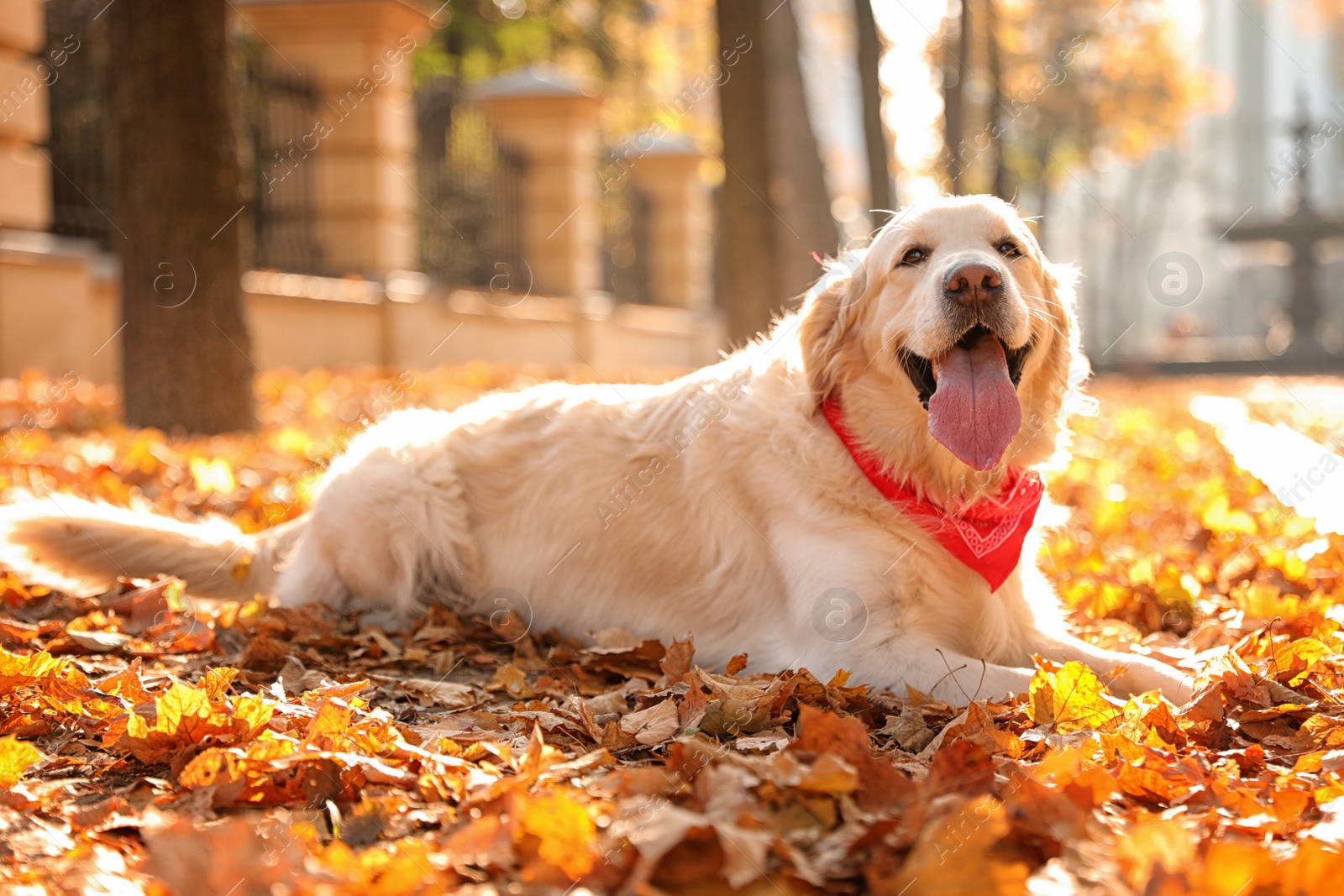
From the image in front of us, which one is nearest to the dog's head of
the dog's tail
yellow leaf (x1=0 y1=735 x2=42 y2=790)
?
the dog's tail

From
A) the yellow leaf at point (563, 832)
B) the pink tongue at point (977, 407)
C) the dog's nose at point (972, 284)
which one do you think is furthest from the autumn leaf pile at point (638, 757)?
the dog's nose at point (972, 284)

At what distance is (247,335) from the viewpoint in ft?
24.8

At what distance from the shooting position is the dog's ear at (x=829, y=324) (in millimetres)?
3646

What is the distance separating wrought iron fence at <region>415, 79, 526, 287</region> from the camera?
17.1 metres

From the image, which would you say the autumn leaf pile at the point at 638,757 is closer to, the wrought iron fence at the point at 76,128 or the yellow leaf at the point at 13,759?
the yellow leaf at the point at 13,759

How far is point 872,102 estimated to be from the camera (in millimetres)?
12188

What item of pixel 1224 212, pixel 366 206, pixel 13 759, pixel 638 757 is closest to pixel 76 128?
pixel 366 206

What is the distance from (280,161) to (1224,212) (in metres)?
92.5

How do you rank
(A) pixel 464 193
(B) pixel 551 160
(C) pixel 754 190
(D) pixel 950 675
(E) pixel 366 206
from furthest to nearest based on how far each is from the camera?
(B) pixel 551 160 → (A) pixel 464 193 → (E) pixel 366 206 → (C) pixel 754 190 → (D) pixel 950 675

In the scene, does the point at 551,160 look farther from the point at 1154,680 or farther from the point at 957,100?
the point at 1154,680

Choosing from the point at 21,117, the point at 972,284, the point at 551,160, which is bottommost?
the point at 972,284

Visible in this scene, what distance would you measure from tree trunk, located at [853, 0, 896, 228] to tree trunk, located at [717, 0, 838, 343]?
1.83 meters

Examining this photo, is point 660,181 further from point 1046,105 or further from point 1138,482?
point 1138,482

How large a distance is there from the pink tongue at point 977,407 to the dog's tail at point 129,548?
2539 mm
